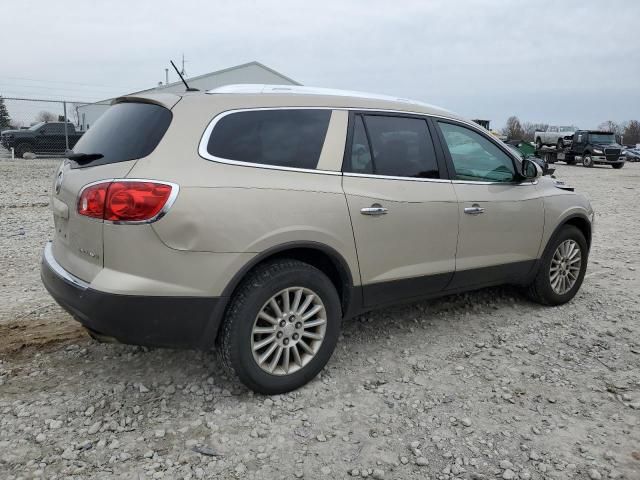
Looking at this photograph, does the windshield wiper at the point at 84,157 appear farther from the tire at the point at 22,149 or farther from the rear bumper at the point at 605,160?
the rear bumper at the point at 605,160

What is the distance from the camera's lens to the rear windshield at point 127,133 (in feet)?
9.14

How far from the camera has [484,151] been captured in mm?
4250

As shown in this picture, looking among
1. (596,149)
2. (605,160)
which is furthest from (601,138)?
(605,160)

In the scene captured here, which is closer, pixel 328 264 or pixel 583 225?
pixel 328 264

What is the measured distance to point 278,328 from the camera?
9.99ft

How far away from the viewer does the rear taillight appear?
2.60 m

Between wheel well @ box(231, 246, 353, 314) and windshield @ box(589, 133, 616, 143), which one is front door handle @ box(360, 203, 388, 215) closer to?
wheel well @ box(231, 246, 353, 314)

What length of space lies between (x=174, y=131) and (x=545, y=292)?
11.5ft

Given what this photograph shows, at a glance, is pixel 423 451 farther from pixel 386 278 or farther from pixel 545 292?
pixel 545 292

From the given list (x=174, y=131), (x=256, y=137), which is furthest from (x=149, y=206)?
(x=256, y=137)

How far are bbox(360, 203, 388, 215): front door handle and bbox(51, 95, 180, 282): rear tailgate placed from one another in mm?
1262

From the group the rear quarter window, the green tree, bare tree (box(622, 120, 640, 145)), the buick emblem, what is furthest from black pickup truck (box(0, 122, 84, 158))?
bare tree (box(622, 120, 640, 145))

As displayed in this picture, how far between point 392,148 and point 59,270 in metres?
2.20

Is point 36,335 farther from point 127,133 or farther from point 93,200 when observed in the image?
point 127,133
